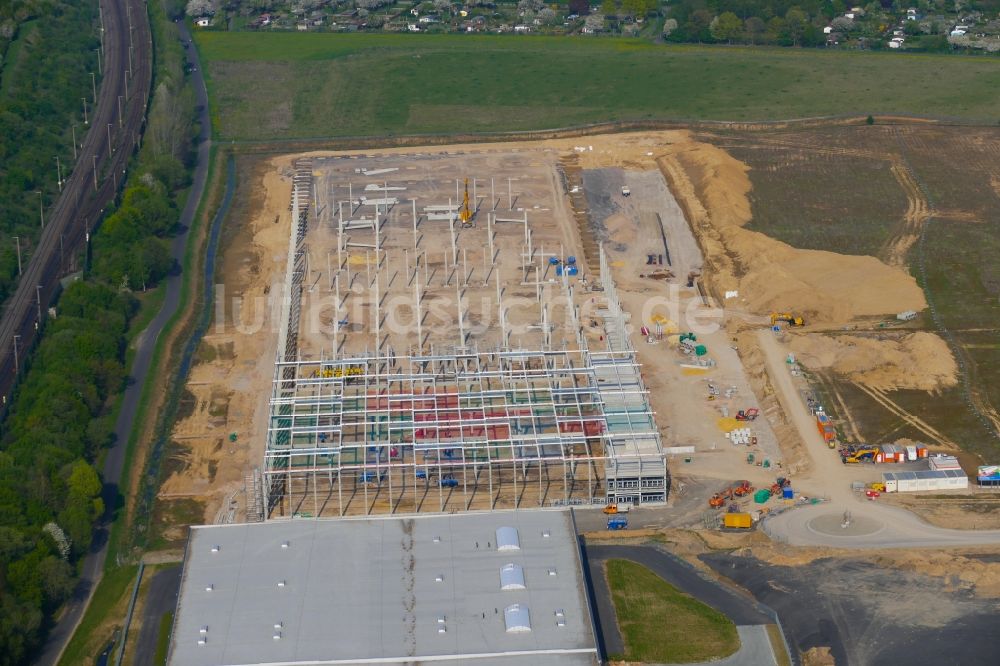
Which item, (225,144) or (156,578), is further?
(225,144)

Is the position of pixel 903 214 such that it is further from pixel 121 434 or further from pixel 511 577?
pixel 121 434

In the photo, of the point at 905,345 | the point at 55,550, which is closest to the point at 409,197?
the point at 905,345

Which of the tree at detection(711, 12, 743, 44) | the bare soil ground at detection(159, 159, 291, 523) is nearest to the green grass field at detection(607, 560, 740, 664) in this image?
the bare soil ground at detection(159, 159, 291, 523)

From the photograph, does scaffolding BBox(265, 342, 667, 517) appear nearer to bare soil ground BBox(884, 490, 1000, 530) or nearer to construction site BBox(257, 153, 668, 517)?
construction site BBox(257, 153, 668, 517)

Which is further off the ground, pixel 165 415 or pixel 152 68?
pixel 152 68

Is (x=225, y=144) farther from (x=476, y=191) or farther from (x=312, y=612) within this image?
(x=312, y=612)

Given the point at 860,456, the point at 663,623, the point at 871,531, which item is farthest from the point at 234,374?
the point at 871,531

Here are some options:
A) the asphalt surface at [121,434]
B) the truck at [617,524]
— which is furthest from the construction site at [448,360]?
the asphalt surface at [121,434]
